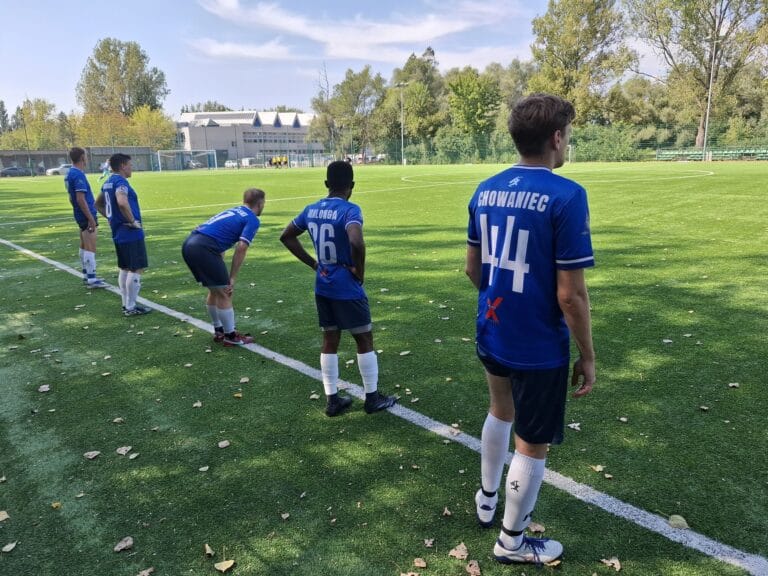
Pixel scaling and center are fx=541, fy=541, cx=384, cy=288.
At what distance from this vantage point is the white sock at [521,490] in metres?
2.76

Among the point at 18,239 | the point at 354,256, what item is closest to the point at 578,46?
the point at 18,239

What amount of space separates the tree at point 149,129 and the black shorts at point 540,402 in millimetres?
97078

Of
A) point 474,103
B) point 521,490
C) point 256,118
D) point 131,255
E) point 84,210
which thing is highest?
point 256,118

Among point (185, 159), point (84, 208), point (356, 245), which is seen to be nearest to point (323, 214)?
point (356, 245)

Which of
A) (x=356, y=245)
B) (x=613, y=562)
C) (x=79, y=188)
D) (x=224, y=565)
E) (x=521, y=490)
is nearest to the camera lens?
(x=521, y=490)

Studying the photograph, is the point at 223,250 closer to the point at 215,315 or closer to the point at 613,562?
the point at 215,315

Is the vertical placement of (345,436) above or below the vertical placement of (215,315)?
below

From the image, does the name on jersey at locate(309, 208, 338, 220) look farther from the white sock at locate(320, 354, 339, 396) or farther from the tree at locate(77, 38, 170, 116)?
the tree at locate(77, 38, 170, 116)

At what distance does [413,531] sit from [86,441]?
2.85 metres

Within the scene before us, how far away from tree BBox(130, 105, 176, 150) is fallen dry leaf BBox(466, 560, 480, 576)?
9702cm

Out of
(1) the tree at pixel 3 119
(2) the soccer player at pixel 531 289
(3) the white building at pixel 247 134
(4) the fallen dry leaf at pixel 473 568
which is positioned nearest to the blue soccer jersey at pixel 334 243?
(2) the soccer player at pixel 531 289

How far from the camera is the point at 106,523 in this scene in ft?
11.1

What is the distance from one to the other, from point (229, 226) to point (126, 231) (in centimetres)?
242

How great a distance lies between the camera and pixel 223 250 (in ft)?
20.3
